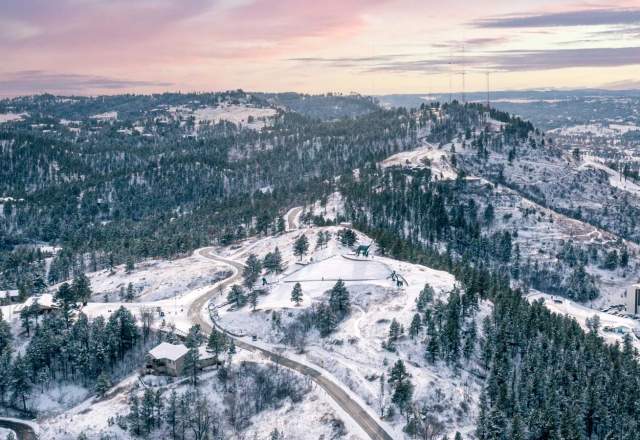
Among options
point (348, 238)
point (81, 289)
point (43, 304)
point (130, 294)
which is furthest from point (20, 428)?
point (348, 238)

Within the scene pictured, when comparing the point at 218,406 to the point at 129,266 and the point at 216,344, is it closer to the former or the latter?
the point at 216,344

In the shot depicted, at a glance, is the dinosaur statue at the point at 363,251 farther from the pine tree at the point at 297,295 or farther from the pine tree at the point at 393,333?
the pine tree at the point at 393,333

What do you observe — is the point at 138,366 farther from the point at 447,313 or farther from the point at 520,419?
the point at 520,419

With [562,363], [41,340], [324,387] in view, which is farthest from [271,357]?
[562,363]

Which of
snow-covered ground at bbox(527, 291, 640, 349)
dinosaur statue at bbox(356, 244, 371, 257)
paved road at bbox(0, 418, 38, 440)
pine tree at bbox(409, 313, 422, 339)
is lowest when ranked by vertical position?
snow-covered ground at bbox(527, 291, 640, 349)

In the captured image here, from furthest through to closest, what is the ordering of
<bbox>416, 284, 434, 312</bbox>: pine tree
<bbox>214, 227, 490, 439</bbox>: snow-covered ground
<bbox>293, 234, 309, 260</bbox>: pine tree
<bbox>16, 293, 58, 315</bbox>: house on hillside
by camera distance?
<bbox>293, 234, 309, 260</bbox>: pine tree, <bbox>16, 293, 58, 315</bbox>: house on hillside, <bbox>416, 284, 434, 312</bbox>: pine tree, <bbox>214, 227, 490, 439</bbox>: snow-covered ground

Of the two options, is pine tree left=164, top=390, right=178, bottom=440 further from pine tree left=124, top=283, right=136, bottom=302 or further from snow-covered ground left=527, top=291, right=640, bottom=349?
snow-covered ground left=527, top=291, right=640, bottom=349

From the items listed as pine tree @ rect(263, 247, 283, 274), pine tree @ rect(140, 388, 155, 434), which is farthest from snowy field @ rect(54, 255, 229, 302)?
pine tree @ rect(140, 388, 155, 434)
